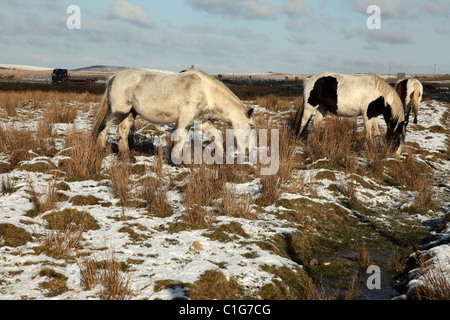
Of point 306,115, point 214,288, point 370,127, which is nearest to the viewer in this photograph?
point 214,288

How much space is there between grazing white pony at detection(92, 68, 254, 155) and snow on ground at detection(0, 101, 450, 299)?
5.58 feet

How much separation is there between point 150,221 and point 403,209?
13.0ft

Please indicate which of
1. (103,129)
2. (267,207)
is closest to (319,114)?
(267,207)

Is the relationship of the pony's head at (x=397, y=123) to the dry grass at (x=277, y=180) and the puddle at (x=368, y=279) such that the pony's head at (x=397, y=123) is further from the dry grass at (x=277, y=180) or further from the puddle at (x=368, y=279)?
the puddle at (x=368, y=279)

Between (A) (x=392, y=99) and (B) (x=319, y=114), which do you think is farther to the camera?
(B) (x=319, y=114)

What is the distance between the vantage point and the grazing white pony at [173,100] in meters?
6.66

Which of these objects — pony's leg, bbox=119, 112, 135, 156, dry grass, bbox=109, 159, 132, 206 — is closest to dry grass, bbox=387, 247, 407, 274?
dry grass, bbox=109, 159, 132, 206

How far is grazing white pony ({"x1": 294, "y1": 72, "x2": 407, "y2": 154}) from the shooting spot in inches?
320

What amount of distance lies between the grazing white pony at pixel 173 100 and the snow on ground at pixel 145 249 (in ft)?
5.58

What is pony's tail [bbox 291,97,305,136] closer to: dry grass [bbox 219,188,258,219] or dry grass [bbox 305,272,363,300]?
dry grass [bbox 219,188,258,219]

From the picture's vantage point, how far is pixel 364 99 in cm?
818

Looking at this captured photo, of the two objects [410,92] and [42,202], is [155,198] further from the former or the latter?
[410,92]

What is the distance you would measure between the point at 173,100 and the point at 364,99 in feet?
14.6
